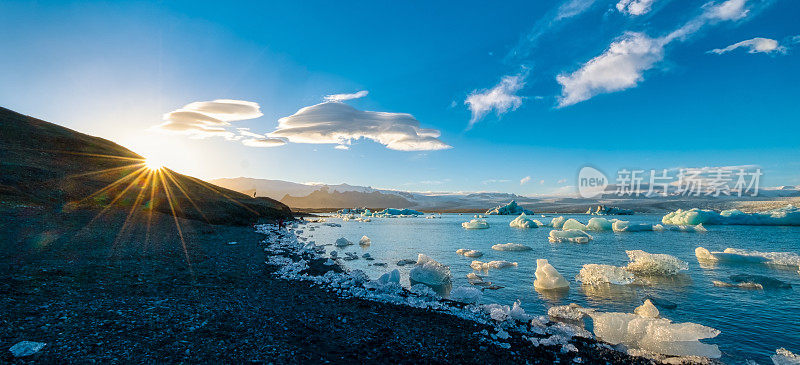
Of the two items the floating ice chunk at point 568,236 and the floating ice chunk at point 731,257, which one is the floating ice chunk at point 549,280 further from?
the floating ice chunk at point 568,236

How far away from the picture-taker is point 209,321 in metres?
7.30

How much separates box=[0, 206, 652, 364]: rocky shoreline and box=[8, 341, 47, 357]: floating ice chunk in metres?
0.09

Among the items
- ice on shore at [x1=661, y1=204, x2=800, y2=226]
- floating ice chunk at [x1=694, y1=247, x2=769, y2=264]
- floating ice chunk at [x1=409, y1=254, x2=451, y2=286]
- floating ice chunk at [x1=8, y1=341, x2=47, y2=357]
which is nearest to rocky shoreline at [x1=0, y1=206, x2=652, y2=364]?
floating ice chunk at [x1=8, y1=341, x2=47, y2=357]

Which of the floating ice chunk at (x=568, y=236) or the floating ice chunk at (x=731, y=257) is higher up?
the floating ice chunk at (x=731, y=257)

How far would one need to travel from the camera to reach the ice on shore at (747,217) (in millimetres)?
52844

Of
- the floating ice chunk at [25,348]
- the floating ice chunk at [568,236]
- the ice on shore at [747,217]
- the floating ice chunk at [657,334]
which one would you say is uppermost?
the ice on shore at [747,217]

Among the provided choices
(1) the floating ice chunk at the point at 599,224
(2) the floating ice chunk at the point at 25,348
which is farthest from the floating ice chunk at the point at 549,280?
(1) the floating ice chunk at the point at 599,224

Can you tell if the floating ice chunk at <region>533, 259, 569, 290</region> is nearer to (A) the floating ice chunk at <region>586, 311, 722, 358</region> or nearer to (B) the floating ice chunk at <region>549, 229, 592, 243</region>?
(A) the floating ice chunk at <region>586, 311, 722, 358</region>

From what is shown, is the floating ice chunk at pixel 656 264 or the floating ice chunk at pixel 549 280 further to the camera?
the floating ice chunk at pixel 656 264

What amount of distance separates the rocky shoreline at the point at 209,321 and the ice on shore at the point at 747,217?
6432 cm

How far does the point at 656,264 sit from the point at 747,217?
62.4 metres

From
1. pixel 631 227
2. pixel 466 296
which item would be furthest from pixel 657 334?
pixel 631 227

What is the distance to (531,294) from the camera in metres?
12.0

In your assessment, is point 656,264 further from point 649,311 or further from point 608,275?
point 649,311
